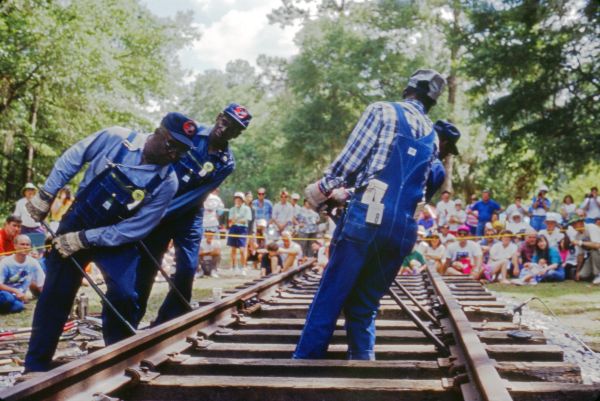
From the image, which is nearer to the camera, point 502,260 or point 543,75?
point 502,260

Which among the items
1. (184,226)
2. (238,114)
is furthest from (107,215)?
(238,114)

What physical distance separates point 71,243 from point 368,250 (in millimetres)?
1988

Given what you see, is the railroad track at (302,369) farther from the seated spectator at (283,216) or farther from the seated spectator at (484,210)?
the seated spectator at (484,210)

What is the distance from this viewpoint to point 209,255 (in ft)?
43.2

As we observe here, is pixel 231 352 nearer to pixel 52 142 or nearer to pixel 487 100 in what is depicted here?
pixel 487 100

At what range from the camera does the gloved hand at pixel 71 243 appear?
3822 mm

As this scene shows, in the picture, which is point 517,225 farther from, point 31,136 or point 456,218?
point 31,136

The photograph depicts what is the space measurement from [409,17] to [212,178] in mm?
27307

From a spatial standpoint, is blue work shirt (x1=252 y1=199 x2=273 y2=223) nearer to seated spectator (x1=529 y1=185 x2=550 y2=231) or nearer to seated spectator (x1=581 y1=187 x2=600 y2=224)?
seated spectator (x1=529 y1=185 x2=550 y2=231)

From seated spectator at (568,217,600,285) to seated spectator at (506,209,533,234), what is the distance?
121cm

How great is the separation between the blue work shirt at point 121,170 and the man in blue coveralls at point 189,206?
0.87m

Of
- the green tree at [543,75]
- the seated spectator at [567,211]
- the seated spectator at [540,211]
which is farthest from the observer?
the green tree at [543,75]

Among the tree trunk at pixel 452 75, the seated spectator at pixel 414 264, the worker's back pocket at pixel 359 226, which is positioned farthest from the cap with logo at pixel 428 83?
the tree trunk at pixel 452 75

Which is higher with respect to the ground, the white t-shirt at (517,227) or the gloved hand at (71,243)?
the white t-shirt at (517,227)
